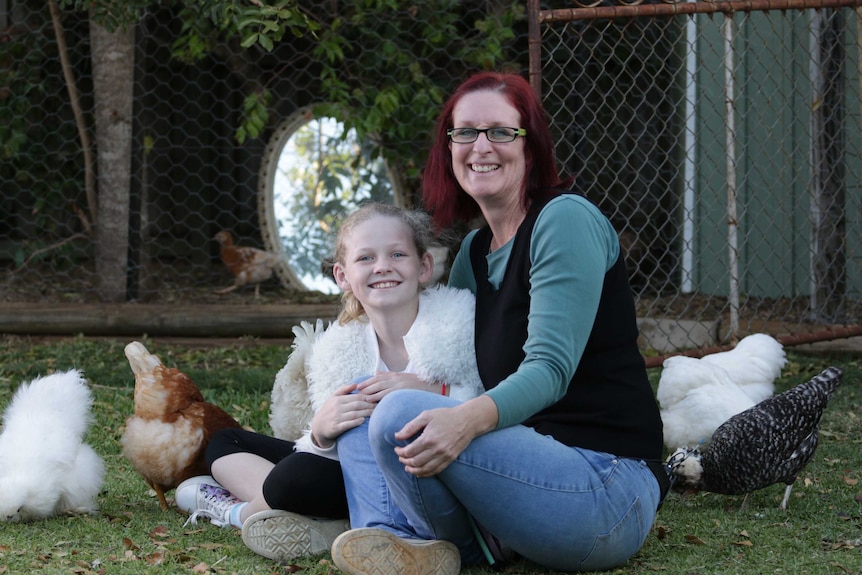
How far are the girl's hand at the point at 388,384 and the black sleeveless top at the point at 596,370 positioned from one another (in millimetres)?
133

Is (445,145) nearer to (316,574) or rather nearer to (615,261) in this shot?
(615,261)

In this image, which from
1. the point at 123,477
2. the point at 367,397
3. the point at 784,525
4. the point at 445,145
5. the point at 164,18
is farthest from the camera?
the point at 164,18

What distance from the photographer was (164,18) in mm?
6508

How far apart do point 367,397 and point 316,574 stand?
1.32 ft

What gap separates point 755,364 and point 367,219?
6.11ft

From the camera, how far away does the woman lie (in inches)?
73.4

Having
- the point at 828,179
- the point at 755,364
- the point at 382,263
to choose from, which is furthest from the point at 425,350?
the point at 828,179

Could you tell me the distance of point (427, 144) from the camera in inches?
219

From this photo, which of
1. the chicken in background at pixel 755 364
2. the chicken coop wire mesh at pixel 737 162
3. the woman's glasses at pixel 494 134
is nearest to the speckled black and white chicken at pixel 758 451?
the chicken in background at pixel 755 364

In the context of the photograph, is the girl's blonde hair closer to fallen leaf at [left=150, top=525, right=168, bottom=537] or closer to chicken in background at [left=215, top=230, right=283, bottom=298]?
fallen leaf at [left=150, top=525, right=168, bottom=537]

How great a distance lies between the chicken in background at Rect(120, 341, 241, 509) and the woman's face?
1.04 m

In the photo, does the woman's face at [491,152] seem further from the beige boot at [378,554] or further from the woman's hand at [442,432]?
the beige boot at [378,554]

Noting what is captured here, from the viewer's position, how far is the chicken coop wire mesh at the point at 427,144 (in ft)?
17.4

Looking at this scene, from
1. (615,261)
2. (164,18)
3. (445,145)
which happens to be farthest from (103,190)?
(615,261)
